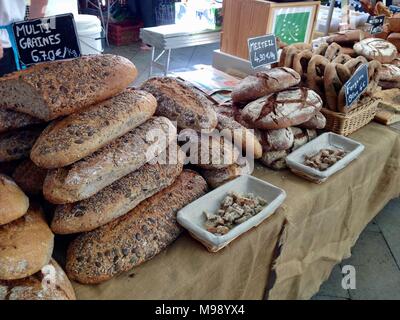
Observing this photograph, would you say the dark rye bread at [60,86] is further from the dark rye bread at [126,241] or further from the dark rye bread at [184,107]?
the dark rye bread at [126,241]

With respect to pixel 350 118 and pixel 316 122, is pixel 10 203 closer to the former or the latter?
pixel 316 122

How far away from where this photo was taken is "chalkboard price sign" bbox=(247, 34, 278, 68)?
1.76m

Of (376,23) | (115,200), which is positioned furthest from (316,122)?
(376,23)

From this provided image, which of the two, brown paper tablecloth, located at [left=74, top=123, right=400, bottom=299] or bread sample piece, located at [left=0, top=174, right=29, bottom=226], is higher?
bread sample piece, located at [left=0, top=174, right=29, bottom=226]

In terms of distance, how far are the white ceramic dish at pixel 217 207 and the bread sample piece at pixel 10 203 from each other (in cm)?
45

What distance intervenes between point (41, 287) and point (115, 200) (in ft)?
0.95

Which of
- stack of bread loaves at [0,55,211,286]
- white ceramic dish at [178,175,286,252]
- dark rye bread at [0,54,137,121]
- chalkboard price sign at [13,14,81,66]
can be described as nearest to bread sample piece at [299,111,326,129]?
white ceramic dish at [178,175,286,252]

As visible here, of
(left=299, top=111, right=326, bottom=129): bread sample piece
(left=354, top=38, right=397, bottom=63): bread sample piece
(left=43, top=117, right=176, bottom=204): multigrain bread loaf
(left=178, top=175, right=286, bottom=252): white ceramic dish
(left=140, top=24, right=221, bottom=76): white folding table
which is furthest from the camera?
(left=140, top=24, right=221, bottom=76): white folding table

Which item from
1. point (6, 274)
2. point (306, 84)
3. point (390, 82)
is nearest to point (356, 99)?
point (306, 84)

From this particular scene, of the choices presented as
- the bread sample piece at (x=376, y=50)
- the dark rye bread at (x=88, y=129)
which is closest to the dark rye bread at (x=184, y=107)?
the dark rye bread at (x=88, y=129)

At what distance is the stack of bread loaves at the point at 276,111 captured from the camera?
147 centimetres

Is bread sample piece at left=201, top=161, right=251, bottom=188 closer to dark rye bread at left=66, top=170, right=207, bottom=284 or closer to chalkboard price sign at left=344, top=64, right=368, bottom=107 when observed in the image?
dark rye bread at left=66, top=170, right=207, bottom=284

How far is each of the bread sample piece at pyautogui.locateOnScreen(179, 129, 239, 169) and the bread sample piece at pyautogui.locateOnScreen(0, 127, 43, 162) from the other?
505 mm
